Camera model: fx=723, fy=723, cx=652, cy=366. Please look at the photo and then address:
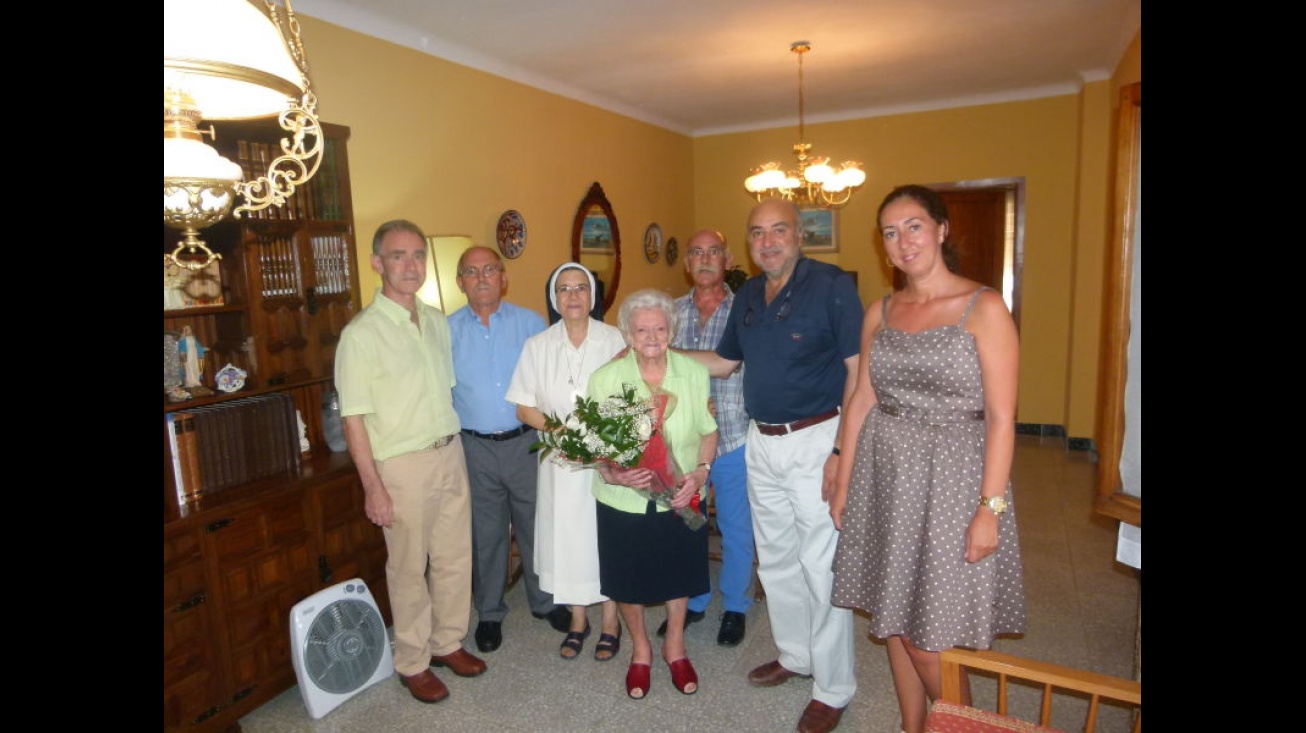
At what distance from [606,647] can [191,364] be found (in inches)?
74.5

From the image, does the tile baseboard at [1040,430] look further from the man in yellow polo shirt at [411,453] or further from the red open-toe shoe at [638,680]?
the man in yellow polo shirt at [411,453]

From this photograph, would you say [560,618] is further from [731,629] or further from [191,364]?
[191,364]

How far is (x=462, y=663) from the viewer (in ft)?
9.30

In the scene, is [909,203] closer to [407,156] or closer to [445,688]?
[445,688]

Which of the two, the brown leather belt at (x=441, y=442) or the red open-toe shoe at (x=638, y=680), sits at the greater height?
the brown leather belt at (x=441, y=442)

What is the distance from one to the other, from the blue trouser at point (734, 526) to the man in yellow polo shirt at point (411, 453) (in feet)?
3.42

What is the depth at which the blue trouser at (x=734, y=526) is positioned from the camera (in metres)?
3.07

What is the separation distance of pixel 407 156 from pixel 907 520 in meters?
3.27

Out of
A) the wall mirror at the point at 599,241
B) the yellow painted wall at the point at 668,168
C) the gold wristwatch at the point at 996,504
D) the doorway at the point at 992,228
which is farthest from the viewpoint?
the doorway at the point at 992,228

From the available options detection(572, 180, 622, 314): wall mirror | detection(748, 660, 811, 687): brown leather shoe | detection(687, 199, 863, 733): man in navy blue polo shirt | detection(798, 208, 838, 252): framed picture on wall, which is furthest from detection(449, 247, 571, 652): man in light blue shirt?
detection(798, 208, 838, 252): framed picture on wall

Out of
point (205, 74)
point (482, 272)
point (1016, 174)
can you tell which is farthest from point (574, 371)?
point (1016, 174)

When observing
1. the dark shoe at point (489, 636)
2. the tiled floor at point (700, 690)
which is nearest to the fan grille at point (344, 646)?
the tiled floor at point (700, 690)
